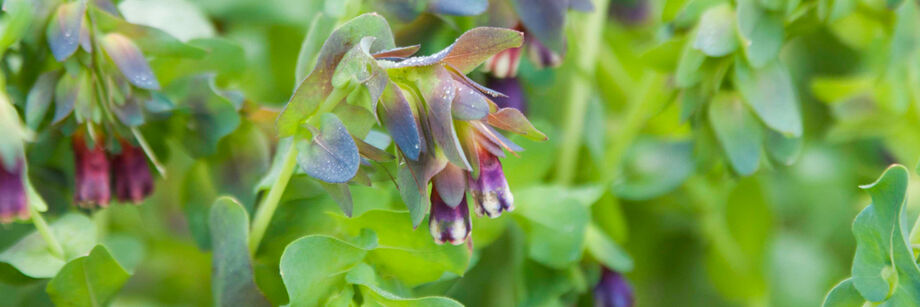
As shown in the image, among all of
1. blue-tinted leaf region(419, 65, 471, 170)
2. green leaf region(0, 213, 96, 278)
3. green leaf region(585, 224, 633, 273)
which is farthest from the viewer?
green leaf region(585, 224, 633, 273)

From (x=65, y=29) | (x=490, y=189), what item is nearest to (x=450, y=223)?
(x=490, y=189)

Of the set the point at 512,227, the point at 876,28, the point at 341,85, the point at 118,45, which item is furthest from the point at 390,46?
the point at 876,28

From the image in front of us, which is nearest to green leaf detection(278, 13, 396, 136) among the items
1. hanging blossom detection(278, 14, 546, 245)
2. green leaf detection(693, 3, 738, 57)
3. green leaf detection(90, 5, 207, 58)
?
hanging blossom detection(278, 14, 546, 245)

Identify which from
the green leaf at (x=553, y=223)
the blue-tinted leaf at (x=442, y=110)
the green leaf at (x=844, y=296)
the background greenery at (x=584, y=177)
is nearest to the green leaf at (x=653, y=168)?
the background greenery at (x=584, y=177)

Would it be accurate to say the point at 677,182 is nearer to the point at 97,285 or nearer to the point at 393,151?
the point at 393,151

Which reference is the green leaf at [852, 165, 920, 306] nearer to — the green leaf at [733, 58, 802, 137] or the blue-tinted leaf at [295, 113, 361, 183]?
the green leaf at [733, 58, 802, 137]

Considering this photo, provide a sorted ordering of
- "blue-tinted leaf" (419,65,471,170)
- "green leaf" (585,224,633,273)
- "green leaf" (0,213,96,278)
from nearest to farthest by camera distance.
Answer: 1. "blue-tinted leaf" (419,65,471,170)
2. "green leaf" (0,213,96,278)
3. "green leaf" (585,224,633,273)

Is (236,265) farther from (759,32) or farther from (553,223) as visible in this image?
(759,32)

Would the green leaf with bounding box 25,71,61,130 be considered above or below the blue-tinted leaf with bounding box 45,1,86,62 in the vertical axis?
below
